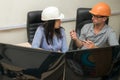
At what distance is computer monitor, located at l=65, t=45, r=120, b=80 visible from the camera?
0.99 metres

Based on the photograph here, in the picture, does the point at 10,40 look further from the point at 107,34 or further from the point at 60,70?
the point at 60,70

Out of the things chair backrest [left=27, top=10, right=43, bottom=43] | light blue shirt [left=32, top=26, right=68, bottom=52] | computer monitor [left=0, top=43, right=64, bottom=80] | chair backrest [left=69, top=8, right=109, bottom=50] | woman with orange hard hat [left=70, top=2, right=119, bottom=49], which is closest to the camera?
computer monitor [left=0, top=43, right=64, bottom=80]

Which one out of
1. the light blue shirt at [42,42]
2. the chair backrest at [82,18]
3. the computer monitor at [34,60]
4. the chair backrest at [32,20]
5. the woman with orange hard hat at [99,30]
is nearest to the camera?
the computer monitor at [34,60]

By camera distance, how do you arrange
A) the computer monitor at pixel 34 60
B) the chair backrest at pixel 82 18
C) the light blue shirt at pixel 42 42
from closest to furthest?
the computer monitor at pixel 34 60 → the light blue shirt at pixel 42 42 → the chair backrest at pixel 82 18

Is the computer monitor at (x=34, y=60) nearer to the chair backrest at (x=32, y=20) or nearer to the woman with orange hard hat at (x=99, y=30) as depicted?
the woman with orange hard hat at (x=99, y=30)

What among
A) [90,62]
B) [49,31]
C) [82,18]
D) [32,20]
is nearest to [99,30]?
[82,18]

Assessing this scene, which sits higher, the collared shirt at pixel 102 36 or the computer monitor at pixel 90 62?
the computer monitor at pixel 90 62

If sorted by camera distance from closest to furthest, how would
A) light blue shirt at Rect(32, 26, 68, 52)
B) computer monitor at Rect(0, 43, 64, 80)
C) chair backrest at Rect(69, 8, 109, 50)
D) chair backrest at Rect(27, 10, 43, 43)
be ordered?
computer monitor at Rect(0, 43, 64, 80)
light blue shirt at Rect(32, 26, 68, 52)
chair backrest at Rect(27, 10, 43, 43)
chair backrest at Rect(69, 8, 109, 50)

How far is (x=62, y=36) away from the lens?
2.34 meters

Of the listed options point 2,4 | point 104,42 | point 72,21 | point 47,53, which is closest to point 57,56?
point 47,53

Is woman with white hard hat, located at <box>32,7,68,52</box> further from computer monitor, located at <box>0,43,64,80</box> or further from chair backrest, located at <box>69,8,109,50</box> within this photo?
computer monitor, located at <box>0,43,64,80</box>

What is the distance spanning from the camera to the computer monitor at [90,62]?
99 cm

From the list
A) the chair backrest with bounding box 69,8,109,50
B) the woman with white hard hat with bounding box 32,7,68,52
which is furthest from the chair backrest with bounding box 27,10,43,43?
the chair backrest with bounding box 69,8,109,50

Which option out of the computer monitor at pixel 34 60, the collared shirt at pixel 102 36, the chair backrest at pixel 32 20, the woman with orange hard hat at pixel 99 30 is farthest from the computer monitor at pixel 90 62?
the chair backrest at pixel 32 20
